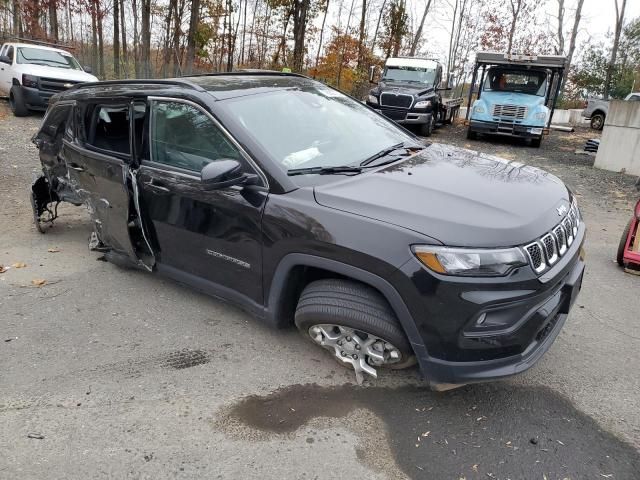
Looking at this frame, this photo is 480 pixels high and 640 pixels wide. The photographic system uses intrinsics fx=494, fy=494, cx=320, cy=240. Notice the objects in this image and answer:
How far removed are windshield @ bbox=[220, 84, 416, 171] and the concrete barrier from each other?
28.4 ft

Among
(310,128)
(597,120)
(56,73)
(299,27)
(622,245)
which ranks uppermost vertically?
(299,27)

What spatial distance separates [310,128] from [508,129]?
38.8ft

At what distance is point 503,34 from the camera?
33.3 m

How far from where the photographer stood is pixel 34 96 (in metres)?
12.4

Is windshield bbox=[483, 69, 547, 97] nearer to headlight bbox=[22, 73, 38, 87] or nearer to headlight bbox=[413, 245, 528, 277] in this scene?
headlight bbox=[22, 73, 38, 87]

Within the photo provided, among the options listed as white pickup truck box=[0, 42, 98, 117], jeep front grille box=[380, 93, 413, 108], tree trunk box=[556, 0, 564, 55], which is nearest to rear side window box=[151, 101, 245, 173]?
white pickup truck box=[0, 42, 98, 117]

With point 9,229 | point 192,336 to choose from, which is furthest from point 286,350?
point 9,229

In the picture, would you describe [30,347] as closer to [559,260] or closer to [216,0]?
[559,260]

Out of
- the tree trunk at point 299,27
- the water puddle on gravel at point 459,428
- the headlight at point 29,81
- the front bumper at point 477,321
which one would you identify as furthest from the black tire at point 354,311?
the tree trunk at point 299,27

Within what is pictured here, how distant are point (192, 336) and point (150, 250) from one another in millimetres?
769

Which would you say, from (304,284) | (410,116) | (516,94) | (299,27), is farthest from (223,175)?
(299,27)

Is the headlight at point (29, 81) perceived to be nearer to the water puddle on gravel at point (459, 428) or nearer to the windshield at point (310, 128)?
the windshield at point (310, 128)

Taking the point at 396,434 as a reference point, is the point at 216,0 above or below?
above

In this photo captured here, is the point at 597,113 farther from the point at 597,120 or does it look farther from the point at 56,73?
the point at 56,73
